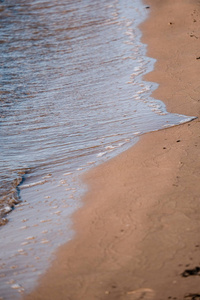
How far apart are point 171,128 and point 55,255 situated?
8.37 ft

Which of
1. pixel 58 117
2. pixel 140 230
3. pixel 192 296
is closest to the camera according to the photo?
pixel 192 296

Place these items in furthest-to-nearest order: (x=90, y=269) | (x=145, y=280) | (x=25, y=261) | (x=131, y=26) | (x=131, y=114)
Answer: (x=131, y=26), (x=131, y=114), (x=25, y=261), (x=90, y=269), (x=145, y=280)

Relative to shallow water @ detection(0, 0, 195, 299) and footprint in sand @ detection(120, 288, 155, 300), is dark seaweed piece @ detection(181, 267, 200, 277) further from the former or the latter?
shallow water @ detection(0, 0, 195, 299)

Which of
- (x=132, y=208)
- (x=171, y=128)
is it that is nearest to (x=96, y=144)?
(x=171, y=128)

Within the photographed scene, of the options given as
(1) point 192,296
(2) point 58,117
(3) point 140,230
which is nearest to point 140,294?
(1) point 192,296

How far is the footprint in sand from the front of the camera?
330 centimetres

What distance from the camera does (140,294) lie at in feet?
10.9

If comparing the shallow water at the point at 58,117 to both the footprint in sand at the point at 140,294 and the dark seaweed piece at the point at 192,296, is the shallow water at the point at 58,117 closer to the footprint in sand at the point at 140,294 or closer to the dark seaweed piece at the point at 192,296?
the footprint in sand at the point at 140,294

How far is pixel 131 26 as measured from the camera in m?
12.3

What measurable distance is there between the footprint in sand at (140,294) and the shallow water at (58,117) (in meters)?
0.70

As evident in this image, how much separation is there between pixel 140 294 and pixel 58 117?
158 inches

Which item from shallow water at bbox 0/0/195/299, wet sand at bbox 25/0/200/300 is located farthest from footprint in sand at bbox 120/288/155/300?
shallow water at bbox 0/0/195/299

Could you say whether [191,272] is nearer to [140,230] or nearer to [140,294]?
[140,294]

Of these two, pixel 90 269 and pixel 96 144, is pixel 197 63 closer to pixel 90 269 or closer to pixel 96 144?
pixel 96 144
